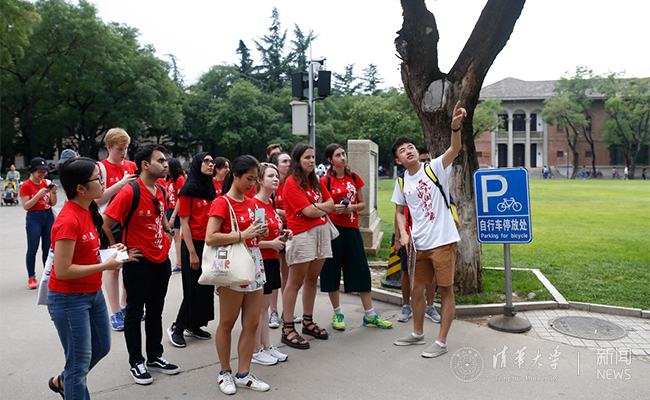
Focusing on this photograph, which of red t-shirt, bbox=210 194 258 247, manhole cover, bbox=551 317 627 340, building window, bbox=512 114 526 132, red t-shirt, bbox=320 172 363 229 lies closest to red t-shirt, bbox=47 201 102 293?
red t-shirt, bbox=210 194 258 247

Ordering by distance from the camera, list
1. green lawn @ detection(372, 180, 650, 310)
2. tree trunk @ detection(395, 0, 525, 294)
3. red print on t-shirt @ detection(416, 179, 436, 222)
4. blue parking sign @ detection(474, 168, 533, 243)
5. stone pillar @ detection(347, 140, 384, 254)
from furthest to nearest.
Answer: stone pillar @ detection(347, 140, 384, 254) → green lawn @ detection(372, 180, 650, 310) → tree trunk @ detection(395, 0, 525, 294) → blue parking sign @ detection(474, 168, 533, 243) → red print on t-shirt @ detection(416, 179, 436, 222)

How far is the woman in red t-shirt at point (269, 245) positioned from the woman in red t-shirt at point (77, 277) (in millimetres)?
1246

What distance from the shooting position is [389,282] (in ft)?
22.0

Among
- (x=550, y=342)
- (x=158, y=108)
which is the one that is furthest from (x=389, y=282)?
(x=158, y=108)

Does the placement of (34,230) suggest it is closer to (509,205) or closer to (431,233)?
(431,233)

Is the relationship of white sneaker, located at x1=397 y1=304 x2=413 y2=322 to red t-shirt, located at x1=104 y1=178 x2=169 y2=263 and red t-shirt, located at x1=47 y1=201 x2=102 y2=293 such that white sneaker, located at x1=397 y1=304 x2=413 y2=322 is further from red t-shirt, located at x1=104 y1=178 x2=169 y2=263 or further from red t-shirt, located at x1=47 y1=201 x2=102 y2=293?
red t-shirt, located at x1=47 y1=201 x2=102 y2=293

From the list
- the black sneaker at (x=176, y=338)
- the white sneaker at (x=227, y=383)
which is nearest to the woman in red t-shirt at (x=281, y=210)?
the black sneaker at (x=176, y=338)

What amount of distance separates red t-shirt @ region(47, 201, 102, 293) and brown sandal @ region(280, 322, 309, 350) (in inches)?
81.9

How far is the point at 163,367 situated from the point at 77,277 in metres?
1.48

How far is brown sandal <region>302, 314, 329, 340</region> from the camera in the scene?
4.97 metres

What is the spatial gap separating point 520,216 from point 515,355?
148 cm

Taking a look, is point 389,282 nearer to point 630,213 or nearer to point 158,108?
point 630,213

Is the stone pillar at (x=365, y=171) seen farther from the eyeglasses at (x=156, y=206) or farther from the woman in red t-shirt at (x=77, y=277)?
the woman in red t-shirt at (x=77, y=277)

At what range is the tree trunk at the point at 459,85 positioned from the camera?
5969mm
